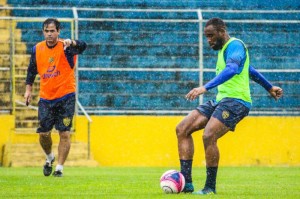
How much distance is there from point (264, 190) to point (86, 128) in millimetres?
8048

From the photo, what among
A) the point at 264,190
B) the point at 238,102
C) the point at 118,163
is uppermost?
the point at 238,102

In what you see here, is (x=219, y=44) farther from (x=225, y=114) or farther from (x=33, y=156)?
(x=33, y=156)

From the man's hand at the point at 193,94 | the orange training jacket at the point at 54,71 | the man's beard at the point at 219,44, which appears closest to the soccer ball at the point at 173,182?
the man's hand at the point at 193,94

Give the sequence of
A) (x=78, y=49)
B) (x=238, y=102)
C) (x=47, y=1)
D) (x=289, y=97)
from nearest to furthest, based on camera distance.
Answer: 1. (x=238, y=102)
2. (x=78, y=49)
3. (x=289, y=97)
4. (x=47, y=1)

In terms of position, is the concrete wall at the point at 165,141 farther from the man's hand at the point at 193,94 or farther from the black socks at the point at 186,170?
A: the man's hand at the point at 193,94

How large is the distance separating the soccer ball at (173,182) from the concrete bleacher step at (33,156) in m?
7.83

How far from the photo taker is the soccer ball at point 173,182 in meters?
9.65

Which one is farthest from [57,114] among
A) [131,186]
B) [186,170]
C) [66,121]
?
[186,170]

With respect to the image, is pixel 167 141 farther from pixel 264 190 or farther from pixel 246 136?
pixel 264 190

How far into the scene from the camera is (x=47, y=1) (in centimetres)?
2094

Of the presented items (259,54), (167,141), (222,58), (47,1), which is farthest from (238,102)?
(47,1)

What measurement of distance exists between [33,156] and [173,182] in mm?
8077

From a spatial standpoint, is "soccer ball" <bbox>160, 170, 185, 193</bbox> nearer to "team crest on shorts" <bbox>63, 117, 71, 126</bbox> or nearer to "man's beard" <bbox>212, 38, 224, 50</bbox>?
"man's beard" <bbox>212, 38, 224, 50</bbox>

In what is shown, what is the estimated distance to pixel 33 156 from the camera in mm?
17375
